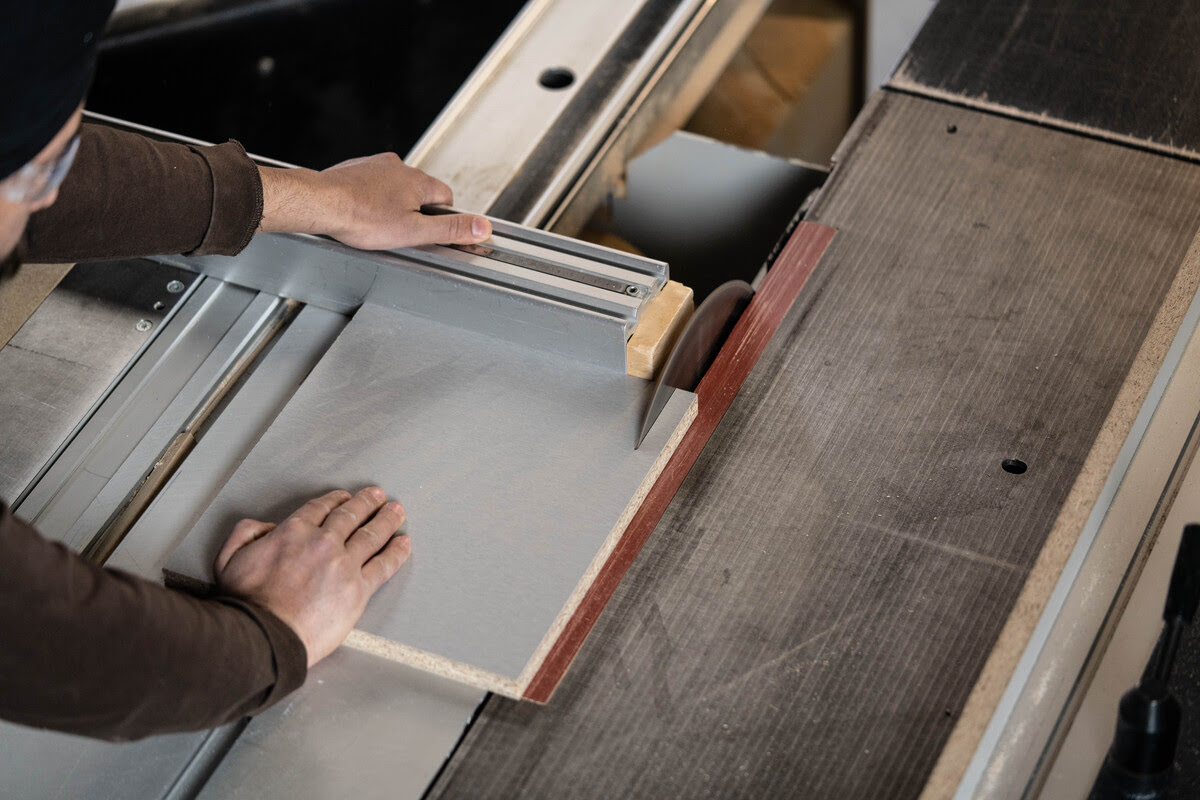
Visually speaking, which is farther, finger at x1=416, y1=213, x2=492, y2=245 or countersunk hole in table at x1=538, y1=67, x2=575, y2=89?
countersunk hole in table at x1=538, y1=67, x2=575, y2=89

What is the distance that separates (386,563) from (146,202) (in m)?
0.49

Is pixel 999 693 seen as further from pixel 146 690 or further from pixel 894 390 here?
pixel 146 690

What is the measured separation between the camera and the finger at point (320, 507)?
1238 millimetres

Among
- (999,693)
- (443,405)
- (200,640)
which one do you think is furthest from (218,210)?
(999,693)

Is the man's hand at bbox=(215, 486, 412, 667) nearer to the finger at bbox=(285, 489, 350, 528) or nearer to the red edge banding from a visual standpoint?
the finger at bbox=(285, 489, 350, 528)

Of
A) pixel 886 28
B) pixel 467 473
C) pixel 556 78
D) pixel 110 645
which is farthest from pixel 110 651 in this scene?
pixel 886 28

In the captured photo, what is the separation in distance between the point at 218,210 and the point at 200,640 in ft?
1.74

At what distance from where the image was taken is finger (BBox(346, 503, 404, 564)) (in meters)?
1.22

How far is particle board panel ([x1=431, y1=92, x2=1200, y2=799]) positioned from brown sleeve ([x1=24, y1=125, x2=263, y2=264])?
604 millimetres

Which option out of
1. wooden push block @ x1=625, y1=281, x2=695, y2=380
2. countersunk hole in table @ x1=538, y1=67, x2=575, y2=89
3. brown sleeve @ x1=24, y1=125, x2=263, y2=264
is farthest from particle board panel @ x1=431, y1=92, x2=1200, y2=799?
brown sleeve @ x1=24, y1=125, x2=263, y2=264

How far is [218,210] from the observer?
1361 mm

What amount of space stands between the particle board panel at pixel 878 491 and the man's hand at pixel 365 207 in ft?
1.32

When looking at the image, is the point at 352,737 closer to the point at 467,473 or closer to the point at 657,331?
the point at 467,473

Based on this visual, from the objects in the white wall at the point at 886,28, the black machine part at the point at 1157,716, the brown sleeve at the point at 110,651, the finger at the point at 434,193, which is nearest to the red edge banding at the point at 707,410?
the brown sleeve at the point at 110,651
